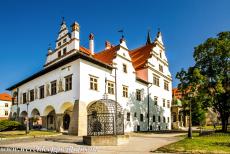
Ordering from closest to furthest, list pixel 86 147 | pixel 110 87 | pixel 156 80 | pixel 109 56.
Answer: pixel 86 147
pixel 110 87
pixel 109 56
pixel 156 80

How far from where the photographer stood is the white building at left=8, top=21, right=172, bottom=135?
91.4 ft

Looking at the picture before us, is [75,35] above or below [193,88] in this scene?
above

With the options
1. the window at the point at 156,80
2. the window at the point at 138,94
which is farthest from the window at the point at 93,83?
the window at the point at 156,80

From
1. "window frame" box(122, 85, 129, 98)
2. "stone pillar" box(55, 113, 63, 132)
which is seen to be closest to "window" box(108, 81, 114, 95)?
"window frame" box(122, 85, 129, 98)

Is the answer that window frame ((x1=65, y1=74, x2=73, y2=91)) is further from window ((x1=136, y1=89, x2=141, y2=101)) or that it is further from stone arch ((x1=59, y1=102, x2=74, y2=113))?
window ((x1=136, y1=89, x2=141, y2=101))

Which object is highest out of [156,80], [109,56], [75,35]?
[75,35]

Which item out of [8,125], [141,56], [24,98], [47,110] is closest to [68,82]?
[47,110]

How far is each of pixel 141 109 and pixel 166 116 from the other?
10397mm

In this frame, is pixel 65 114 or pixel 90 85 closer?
pixel 90 85

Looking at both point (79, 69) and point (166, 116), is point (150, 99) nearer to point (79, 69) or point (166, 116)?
point (166, 116)

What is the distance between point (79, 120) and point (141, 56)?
21.2 m

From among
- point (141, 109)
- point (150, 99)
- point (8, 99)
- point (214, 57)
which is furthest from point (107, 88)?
point (8, 99)

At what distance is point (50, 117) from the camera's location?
3456 centimetres

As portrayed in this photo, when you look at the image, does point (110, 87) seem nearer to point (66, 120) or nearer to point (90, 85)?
point (90, 85)
